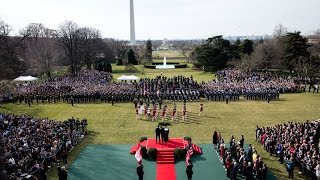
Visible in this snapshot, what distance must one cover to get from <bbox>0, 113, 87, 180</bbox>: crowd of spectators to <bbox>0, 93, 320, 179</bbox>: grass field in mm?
888

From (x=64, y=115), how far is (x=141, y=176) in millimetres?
16703

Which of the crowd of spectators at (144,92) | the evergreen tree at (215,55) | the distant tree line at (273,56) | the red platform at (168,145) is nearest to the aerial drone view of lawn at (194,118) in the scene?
the red platform at (168,145)

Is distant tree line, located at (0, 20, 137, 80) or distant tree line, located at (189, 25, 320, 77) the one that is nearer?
distant tree line, located at (0, 20, 137, 80)

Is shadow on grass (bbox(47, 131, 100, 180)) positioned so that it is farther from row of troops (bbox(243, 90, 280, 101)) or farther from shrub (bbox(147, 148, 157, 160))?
row of troops (bbox(243, 90, 280, 101))

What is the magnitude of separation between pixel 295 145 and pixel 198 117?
39.7ft

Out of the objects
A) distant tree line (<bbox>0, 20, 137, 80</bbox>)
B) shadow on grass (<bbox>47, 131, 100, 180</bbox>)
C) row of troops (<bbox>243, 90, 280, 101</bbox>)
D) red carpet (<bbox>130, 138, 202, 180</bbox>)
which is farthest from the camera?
distant tree line (<bbox>0, 20, 137, 80</bbox>)

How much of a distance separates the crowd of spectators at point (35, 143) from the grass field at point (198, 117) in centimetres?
89

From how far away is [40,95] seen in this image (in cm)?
3884

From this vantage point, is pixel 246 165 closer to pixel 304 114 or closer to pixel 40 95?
pixel 304 114

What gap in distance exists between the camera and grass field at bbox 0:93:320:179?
82.2 feet

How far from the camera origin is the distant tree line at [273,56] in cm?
5527

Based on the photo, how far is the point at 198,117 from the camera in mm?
31031

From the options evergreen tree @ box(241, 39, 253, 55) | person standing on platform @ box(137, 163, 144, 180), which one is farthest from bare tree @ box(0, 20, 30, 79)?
evergreen tree @ box(241, 39, 253, 55)

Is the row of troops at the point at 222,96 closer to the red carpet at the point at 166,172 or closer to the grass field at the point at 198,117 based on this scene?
the grass field at the point at 198,117
